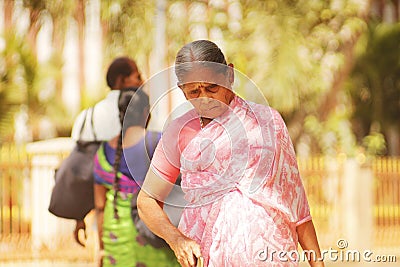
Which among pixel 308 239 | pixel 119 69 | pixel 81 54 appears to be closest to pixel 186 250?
pixel 308 239

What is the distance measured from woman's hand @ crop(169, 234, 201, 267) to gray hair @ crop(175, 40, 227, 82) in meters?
0.54

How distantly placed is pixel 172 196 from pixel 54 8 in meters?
14.3

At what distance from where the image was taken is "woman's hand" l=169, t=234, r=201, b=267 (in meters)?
3.21

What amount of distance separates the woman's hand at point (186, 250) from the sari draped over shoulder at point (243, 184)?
0.29 ft

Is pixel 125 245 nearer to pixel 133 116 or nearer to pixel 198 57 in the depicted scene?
pixel 133 116

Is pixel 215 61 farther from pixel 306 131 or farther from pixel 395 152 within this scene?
pixel 395 152

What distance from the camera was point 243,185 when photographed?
3297mm

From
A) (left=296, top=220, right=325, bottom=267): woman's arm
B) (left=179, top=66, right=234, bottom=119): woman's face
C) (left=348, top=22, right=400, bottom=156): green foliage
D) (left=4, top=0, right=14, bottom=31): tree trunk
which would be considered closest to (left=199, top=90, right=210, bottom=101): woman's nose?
(left=179, top=66, right=234, bottom=119): woman's face

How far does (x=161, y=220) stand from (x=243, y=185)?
307 mm

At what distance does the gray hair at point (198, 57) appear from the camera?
326 centimetres

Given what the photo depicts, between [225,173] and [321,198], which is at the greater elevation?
[225,173]

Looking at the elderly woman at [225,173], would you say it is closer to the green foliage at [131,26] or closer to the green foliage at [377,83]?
the green foliage at [131,26]

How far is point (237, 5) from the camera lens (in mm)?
18688

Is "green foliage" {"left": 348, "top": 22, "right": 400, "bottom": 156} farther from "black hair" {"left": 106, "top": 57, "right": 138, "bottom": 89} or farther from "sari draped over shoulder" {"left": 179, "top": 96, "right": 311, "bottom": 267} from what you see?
"sari draped over shoulder" {"left": 179, "top": 96, "right": 311, "bottom": 267}
